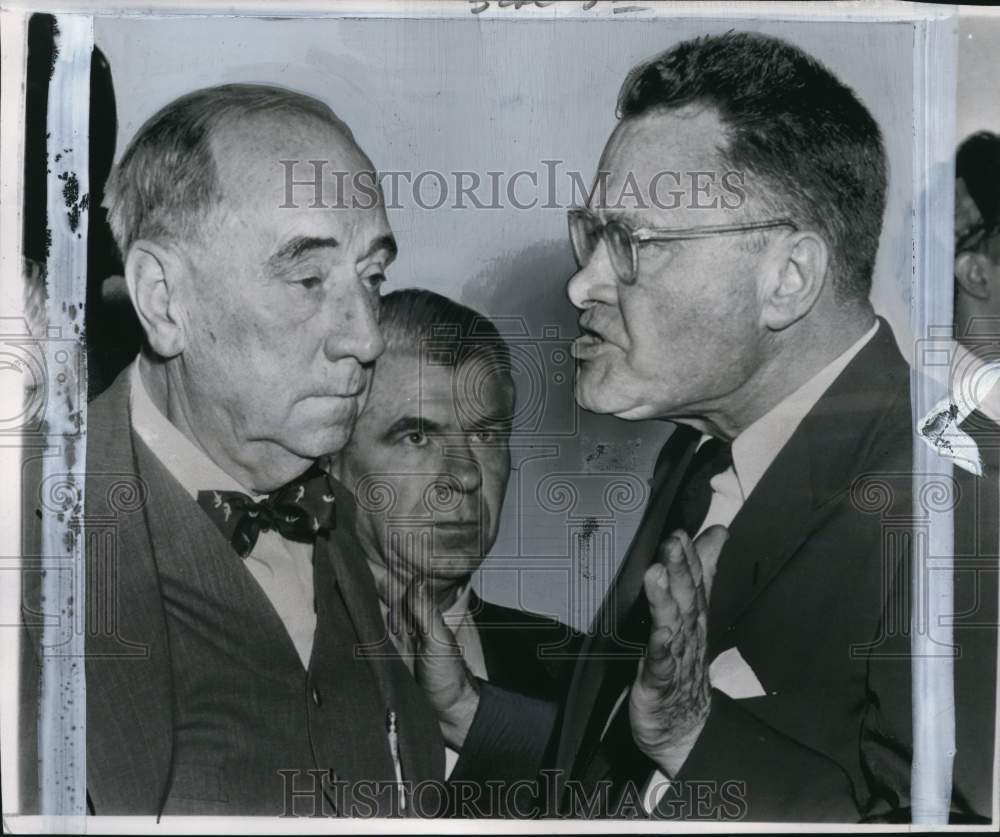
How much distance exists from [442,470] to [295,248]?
62cm

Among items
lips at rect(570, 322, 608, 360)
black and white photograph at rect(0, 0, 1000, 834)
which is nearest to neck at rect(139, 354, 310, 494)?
black and white photograph at rect(0, 0, 1000, 834)

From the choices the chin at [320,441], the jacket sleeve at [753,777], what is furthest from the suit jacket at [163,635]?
the jacket sleeve at [753,777]

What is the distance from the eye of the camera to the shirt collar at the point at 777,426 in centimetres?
334

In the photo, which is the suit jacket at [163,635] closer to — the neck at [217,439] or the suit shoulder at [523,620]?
the neck at [217,439]

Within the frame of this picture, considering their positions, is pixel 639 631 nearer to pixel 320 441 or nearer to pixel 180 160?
pixel 320 441

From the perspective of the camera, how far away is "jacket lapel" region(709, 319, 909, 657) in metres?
3.33

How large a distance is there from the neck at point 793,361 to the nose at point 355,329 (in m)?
0.83

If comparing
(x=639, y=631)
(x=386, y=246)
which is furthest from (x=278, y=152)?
(x=639, y=631)

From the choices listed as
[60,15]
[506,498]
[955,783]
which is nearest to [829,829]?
[955,783]

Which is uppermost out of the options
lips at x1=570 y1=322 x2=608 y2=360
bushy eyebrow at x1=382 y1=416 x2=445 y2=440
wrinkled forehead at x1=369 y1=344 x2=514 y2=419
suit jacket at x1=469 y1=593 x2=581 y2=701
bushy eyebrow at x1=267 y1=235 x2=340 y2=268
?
bushy eyebrow at x1=267 y1=235 x2=340 y2=268

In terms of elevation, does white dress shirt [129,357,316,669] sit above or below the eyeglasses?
below

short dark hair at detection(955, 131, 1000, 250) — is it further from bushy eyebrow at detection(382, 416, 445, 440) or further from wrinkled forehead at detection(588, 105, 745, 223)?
bushy eyebrow at detection(382, 416, 445, 440)

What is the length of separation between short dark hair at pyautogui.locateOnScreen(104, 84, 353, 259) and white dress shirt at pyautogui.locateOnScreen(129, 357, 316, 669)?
34cm

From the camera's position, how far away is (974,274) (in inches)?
132
